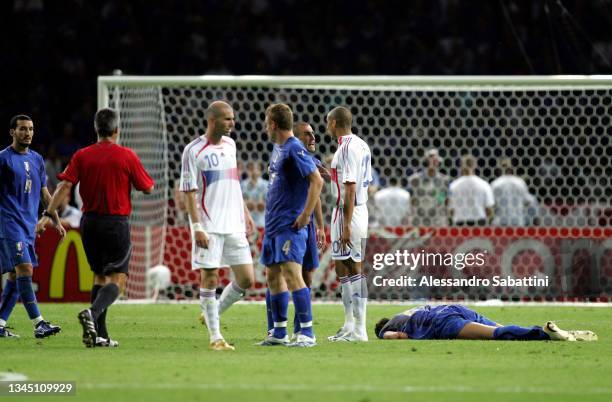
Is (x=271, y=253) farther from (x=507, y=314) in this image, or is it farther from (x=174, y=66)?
(x=174, y=66)

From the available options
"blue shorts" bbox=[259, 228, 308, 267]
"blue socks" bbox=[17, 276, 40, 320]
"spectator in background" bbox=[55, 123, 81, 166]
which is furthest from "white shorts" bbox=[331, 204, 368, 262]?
"spectator in background" bbox=[55, 123, 81, 166]

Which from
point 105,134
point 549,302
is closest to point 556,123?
point 549,302

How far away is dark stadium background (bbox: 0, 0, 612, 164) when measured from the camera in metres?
22.8

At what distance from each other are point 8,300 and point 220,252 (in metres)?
2.96

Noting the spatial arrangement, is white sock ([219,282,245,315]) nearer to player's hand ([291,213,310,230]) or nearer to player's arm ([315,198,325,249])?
player's arm ([315,198,325,249])

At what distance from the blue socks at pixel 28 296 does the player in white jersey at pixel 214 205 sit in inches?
94.0

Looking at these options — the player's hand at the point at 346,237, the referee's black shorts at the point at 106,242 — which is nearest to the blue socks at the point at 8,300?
the referee's black shorts at the point at 106,242

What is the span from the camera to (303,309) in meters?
10.0

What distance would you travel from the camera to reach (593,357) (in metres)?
9.35

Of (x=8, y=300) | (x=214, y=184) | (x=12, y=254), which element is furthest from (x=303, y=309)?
(x=8, y=300)

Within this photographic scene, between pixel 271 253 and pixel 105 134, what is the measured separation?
181 cm

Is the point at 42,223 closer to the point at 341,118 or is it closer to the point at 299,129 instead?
the point at 299,129

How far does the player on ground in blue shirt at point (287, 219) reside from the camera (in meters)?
9.90

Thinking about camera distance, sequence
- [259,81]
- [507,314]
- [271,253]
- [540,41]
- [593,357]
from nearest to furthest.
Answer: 1. [593,357]
2. [271,253]
3. [507,314]
4. [259,81]
5. [540,41]
